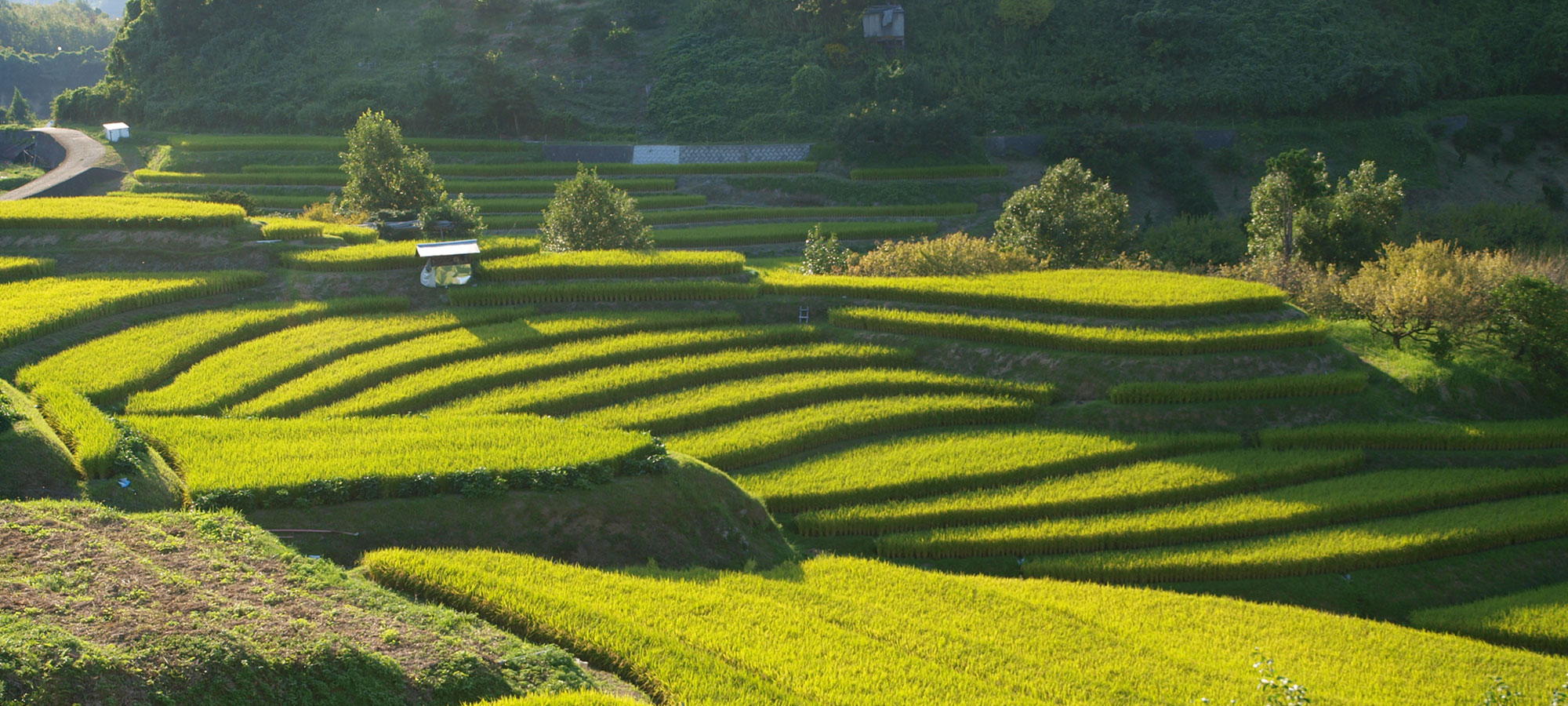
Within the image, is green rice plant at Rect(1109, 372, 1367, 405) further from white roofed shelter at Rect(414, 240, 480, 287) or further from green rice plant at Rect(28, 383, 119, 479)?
green rice plant at Rect(28, 383, 119, 479)

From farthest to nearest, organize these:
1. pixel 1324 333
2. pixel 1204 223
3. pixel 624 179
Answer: pixel 624 179 < pixel 1204 223 < pixel 1324 333

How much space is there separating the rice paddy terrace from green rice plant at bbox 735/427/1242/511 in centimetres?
9

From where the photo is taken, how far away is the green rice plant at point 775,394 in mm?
20219

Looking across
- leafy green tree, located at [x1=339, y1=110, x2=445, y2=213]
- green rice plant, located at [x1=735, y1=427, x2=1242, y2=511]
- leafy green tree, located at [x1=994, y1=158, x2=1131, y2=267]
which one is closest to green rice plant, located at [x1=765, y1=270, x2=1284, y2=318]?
leafy green tree, located at [x1=994, y1=158, x2=1131, y2=267]

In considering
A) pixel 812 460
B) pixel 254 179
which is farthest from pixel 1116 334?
pixel 254 179

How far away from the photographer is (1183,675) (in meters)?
12.3

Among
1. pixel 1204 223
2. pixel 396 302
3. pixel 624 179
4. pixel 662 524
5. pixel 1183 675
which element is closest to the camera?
pixel 1183 675

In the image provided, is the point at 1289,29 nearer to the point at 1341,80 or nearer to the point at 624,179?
the point at 1341,80

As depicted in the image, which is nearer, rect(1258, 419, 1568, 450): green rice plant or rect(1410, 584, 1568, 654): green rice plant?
rect(1410, 584, 1568, 654): green rice plant

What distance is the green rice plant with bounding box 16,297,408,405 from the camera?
19297 millimetres

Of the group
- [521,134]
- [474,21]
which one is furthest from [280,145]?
[474,21]

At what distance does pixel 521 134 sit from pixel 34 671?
4898 centimetres

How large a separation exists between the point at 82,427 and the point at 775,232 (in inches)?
1131

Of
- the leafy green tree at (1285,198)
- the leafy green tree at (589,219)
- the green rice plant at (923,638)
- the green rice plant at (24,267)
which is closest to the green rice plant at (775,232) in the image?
the leafy green tree at (589,219)
